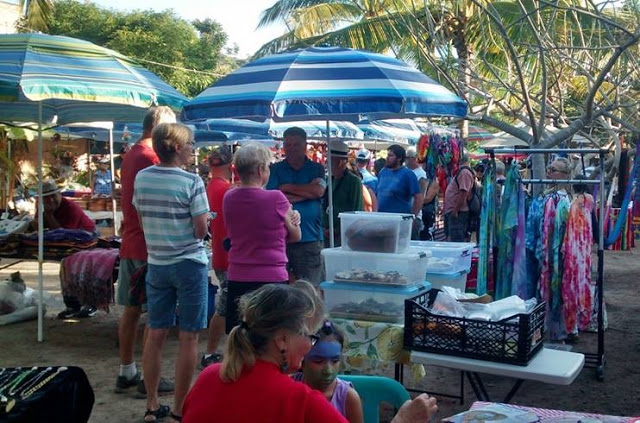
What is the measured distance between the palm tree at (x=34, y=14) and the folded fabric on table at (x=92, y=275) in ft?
76.3

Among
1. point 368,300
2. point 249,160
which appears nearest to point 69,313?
point 249,160

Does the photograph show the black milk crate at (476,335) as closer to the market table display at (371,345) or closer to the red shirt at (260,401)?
the market table display at (371,345)

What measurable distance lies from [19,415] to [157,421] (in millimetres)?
1423

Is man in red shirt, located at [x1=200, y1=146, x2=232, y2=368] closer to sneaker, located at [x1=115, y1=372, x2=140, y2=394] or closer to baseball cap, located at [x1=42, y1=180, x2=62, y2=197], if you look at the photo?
sneaker, located at [x1=115, y1=372, x2=140, y2=394]

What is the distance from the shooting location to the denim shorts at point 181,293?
415cm

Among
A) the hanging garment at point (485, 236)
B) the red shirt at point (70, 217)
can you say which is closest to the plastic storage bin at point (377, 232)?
the hanging garment at point (485, 236)

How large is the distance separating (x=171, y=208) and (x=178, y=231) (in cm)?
14

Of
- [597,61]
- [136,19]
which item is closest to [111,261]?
[597,61]

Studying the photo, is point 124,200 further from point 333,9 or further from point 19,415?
point 333,9

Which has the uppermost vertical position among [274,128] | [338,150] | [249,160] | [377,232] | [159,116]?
[274,128]

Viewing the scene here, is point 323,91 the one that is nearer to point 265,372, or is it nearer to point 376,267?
point 376,267

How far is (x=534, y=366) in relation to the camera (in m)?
3.24

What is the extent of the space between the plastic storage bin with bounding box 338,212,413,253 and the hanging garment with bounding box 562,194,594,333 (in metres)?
Result: 1.60

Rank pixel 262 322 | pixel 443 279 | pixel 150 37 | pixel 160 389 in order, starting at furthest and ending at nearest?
pixel 150 37 < pixel 160 389 < pixel 443 279 < pixel 262 322
